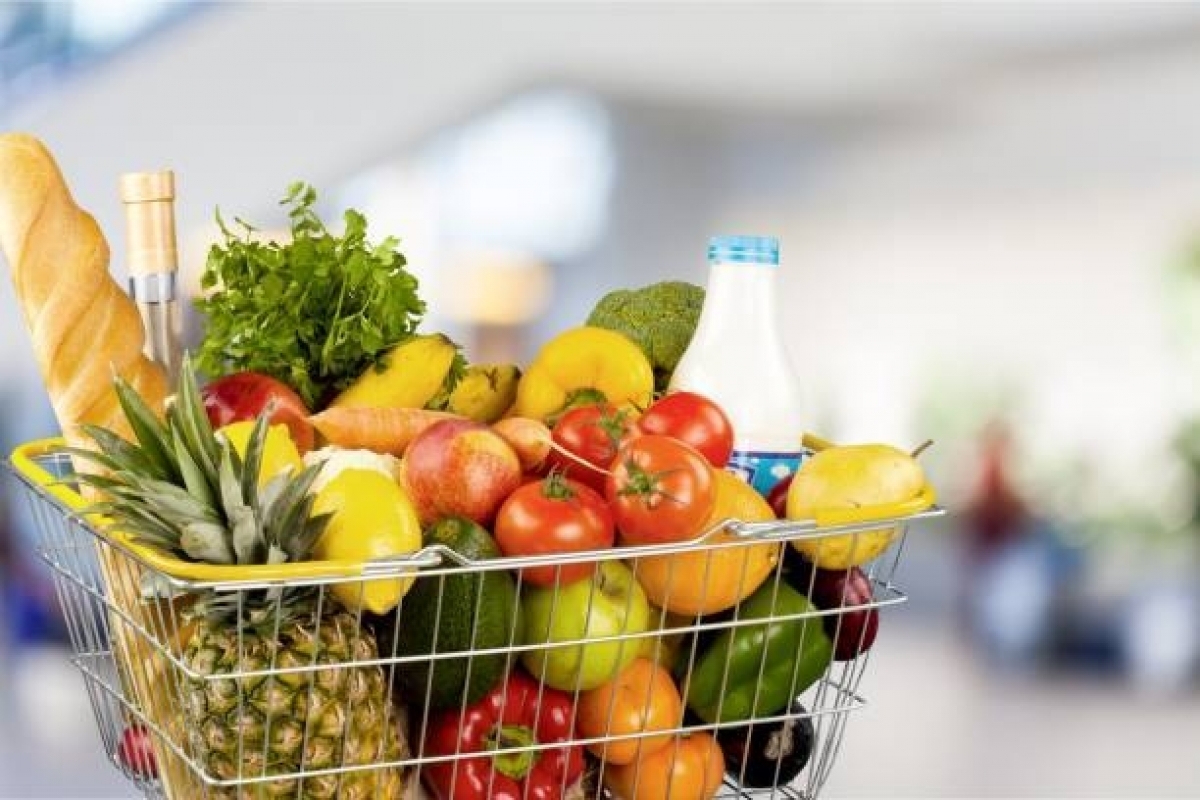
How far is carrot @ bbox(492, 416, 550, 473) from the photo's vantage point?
1.58 m

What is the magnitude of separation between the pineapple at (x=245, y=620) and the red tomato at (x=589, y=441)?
292 mm

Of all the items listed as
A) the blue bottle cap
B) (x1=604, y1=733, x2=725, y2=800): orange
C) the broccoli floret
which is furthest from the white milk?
(x1=604, y1=733, x2=725, y2=800): orange

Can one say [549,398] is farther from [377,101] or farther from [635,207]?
[635,207]

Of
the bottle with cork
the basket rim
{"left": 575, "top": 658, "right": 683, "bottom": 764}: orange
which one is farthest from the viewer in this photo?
the bottle with cork

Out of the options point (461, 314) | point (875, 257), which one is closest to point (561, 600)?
point (461, 314)

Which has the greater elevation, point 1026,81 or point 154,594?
point 1026,81

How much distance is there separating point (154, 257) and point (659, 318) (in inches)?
23.9

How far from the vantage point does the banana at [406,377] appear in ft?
5.94

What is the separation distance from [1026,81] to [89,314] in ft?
10.5

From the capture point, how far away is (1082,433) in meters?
4.27

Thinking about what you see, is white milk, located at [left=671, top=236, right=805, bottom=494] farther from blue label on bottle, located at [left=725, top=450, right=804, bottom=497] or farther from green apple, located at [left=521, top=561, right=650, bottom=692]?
green apple, located at [left=521, top=561, right=650, bottom=692]

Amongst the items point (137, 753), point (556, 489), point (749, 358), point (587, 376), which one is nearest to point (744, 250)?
point (749, 358)

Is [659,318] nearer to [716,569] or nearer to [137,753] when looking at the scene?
[716,569]

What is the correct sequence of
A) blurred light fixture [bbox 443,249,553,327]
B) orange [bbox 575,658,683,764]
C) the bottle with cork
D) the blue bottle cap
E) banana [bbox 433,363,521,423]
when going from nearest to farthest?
1. orange [bbox 575,658,683,764]
2. the bottle with cork
3. the blue bottle cap
4. banana [bbox 433,363,521,423]
5. blurred light fixture [bbox 443,249,553,327]
